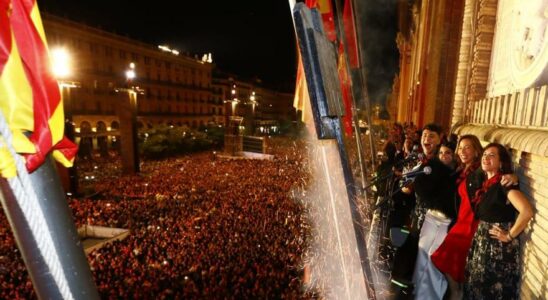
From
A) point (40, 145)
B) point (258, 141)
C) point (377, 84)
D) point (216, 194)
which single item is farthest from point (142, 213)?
point (377, 84)

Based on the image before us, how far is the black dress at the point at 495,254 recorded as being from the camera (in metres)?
3.09

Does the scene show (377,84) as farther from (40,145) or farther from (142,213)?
(40,145)

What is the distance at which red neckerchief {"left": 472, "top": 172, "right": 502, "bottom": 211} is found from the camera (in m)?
3.14

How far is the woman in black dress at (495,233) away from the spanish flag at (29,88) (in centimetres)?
352

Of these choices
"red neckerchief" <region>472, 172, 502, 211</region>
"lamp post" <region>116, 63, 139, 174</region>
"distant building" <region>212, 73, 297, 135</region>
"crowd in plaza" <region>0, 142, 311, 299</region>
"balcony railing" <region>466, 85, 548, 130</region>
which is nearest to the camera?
"red neckerchief" <region>472, 172, 502, 211</region>

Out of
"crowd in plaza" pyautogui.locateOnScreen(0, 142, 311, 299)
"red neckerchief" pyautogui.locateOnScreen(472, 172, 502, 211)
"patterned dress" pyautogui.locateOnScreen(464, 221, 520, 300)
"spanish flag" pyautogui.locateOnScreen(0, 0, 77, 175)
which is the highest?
"spanish flag" pyautogui.locateOnScreen(0, 0, 77, 175)

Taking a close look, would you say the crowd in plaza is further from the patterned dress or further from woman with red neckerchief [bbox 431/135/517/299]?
the patterned dress

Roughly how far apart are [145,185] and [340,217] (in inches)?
509

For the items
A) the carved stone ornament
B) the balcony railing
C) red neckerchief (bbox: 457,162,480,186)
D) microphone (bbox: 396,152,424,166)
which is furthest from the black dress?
the carved stone ornament

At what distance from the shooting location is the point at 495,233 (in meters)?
3.10

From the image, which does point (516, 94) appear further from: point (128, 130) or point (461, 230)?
point (128, 130)

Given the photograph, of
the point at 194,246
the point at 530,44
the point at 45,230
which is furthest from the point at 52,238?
the point at 194,246

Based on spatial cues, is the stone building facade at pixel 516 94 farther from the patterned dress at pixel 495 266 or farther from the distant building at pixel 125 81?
the distant building at pixel 125 81

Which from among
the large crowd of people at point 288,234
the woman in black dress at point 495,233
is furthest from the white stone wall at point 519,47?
the woman in black dress at point 495,233
